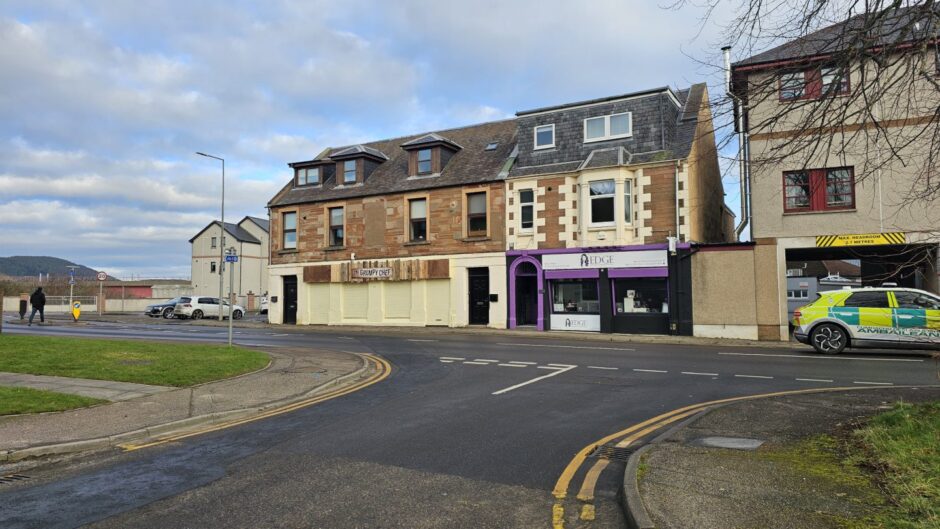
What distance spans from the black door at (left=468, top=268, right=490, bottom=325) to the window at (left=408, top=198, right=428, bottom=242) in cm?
336

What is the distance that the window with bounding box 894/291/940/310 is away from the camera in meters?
15.7

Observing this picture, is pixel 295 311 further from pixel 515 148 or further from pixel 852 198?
pixel 852 198

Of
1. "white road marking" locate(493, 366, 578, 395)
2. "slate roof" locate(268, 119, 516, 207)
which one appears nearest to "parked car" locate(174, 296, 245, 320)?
"slate roof" locate(268, 119, 516, 207)

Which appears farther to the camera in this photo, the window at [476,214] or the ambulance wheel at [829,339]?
the window at [476,214]

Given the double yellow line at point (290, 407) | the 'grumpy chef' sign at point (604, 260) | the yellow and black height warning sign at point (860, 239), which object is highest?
the yellow and black height warning sign at point (860, 239)

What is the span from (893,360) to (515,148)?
18507 mm

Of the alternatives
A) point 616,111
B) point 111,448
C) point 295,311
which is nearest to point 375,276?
point 295,311

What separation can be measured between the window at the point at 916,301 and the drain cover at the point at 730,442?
12.2 meters

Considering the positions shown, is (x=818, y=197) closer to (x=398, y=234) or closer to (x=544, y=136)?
(x=544, y=136)

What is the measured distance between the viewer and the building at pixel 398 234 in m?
28.9

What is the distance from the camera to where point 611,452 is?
673cm

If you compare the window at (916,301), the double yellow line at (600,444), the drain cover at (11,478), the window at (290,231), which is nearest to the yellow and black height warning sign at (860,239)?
the window at (916,301)

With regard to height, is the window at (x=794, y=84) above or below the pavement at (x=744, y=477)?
above

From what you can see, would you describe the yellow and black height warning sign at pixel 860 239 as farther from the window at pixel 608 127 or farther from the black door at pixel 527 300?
the black door at pixel 527 300
